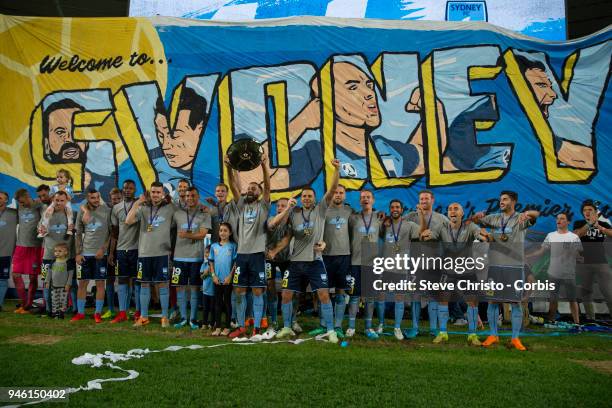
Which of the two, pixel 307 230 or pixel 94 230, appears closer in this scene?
pixel 307 230

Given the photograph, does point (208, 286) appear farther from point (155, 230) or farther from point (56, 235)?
point (56, 235)

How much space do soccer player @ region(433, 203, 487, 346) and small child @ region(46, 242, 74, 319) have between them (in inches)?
255

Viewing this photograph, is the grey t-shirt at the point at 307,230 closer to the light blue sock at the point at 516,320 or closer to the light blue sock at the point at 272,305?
the light blue sock at the point at 272,305

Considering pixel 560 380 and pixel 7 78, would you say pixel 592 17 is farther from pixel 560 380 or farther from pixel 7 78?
pixel 7 78

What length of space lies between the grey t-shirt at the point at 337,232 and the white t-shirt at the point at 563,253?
14.1 ft

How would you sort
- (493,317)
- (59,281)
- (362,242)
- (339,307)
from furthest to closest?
1. (59,281)
2. (362,242)
3. (339,307)
4. (493,317)

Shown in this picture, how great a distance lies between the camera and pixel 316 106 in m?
11.0

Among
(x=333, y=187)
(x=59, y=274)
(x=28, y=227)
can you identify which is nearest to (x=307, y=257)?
(x=333, y=187)

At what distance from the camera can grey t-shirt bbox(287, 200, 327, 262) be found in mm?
7352

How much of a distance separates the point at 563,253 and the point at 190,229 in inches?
268

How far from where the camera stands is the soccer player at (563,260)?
934 cm

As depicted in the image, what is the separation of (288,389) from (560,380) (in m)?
2.74

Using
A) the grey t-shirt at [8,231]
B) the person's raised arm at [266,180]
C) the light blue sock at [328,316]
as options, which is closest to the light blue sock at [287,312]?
the light blue sock at [328,316]

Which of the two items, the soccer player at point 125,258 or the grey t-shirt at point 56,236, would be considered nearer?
the soccer player at point 125,258
